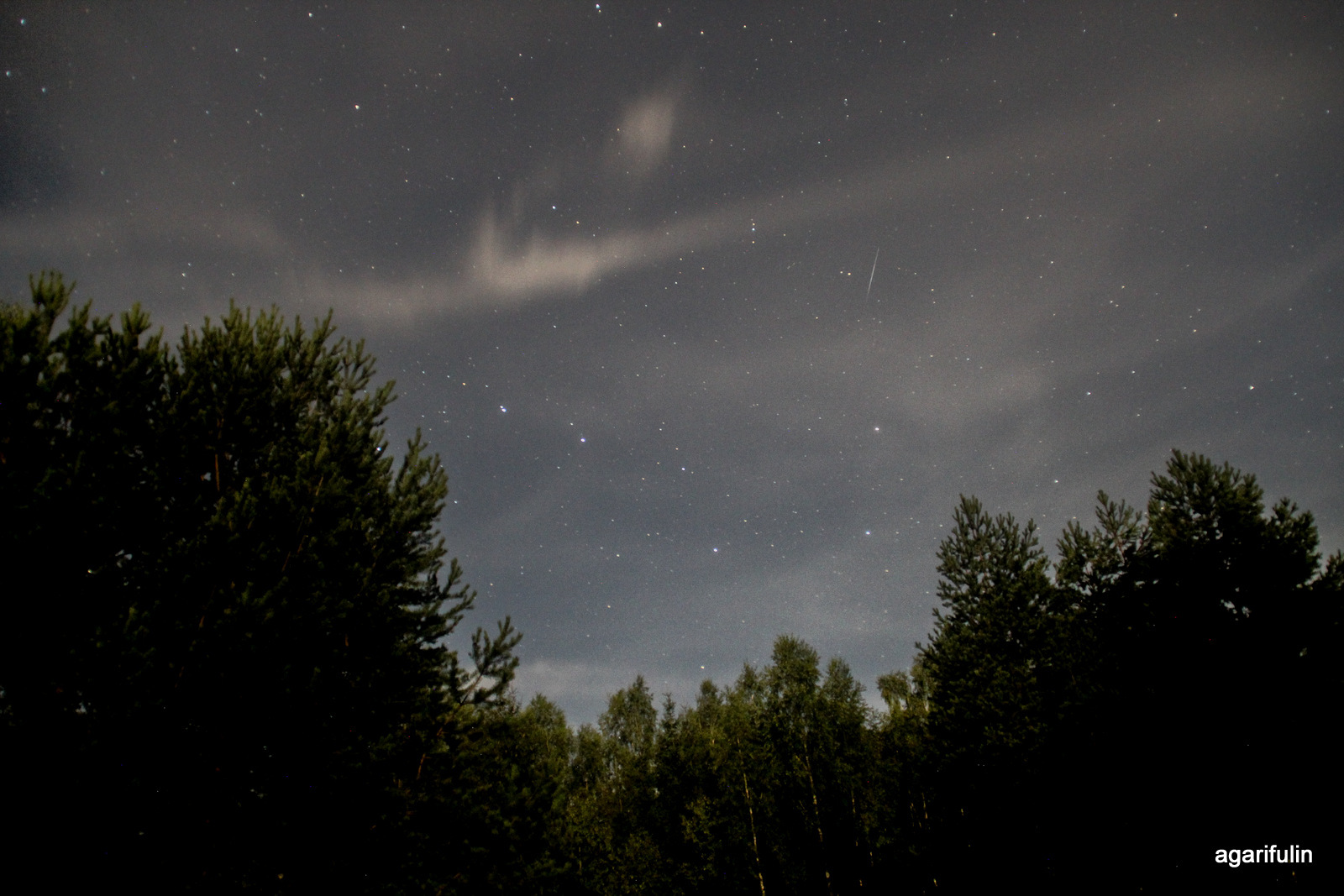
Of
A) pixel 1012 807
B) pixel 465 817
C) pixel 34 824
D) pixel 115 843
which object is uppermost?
pixel 34 824

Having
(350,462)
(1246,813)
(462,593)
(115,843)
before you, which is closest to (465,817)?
(462,593)

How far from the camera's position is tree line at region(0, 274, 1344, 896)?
6.25m

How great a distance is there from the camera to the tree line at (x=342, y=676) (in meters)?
6.25

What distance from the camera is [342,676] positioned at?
9094 mm

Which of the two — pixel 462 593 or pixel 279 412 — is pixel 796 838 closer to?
pixel 462 593

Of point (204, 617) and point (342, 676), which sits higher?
point (204, 617)

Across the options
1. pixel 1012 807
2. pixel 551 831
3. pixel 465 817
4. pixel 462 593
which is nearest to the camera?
pixel 465 817

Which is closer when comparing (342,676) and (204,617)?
(204,617)

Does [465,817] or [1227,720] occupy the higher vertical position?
[465,817]

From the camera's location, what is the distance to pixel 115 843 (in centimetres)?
602

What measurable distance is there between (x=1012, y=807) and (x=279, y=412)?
101 feet

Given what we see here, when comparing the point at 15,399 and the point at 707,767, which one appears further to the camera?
the point at 707,767

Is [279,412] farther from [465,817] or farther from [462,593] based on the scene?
[465,817]

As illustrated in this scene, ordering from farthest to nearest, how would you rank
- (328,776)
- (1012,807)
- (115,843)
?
(1012,807) < (328,776) < (115,843)
